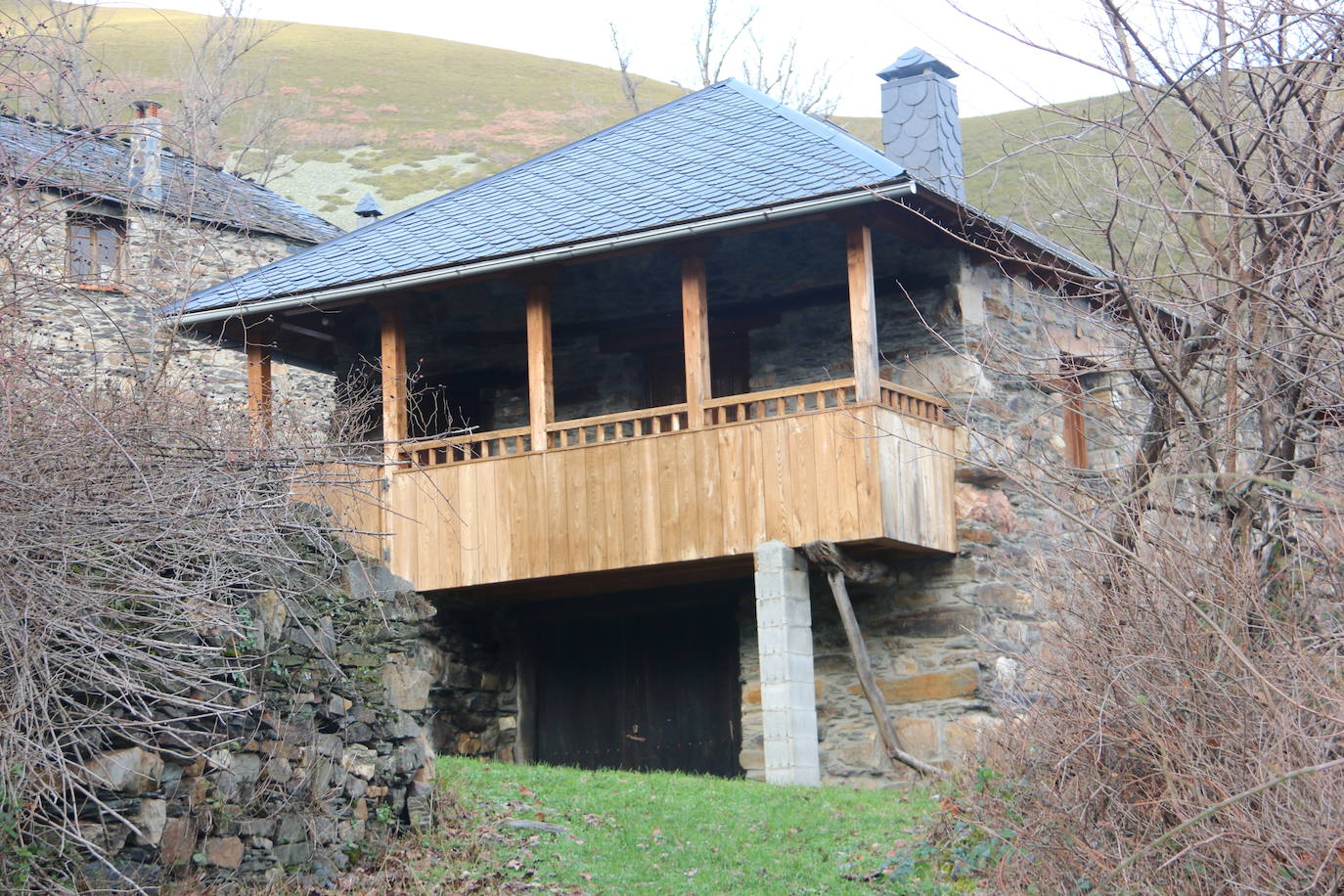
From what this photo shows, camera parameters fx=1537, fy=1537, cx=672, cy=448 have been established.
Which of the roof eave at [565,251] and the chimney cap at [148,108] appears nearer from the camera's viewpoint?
the roof eave at [565,251]

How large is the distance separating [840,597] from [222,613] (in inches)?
245

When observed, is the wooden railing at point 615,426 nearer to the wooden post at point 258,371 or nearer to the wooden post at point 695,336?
the wooden post at point 695,336

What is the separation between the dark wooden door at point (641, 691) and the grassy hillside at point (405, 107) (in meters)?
29.3

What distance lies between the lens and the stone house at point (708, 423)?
11.9 meters

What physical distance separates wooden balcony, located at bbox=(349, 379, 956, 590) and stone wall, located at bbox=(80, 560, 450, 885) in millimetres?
2611

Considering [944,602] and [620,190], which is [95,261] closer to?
[620,190]

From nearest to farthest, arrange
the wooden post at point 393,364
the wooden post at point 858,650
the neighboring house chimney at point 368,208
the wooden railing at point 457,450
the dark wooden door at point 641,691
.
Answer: the wooden post at point 858,650
the wooden railing at point 457,450
the wooden post at point 393,364
the dark wooden door at point 641,691
the neighboring house chimney at point 368,208

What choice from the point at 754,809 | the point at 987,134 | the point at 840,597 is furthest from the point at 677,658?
the point at 987,134

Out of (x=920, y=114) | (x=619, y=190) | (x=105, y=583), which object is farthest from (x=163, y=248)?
(x=920, y=114)

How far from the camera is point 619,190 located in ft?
45.4

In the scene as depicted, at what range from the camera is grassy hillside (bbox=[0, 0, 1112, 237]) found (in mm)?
49500

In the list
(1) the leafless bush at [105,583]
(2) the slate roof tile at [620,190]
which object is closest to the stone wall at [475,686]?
(2) the slate roof tile at [620,190]

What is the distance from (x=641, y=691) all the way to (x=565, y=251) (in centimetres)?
436

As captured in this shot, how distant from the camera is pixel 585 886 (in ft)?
27.6
